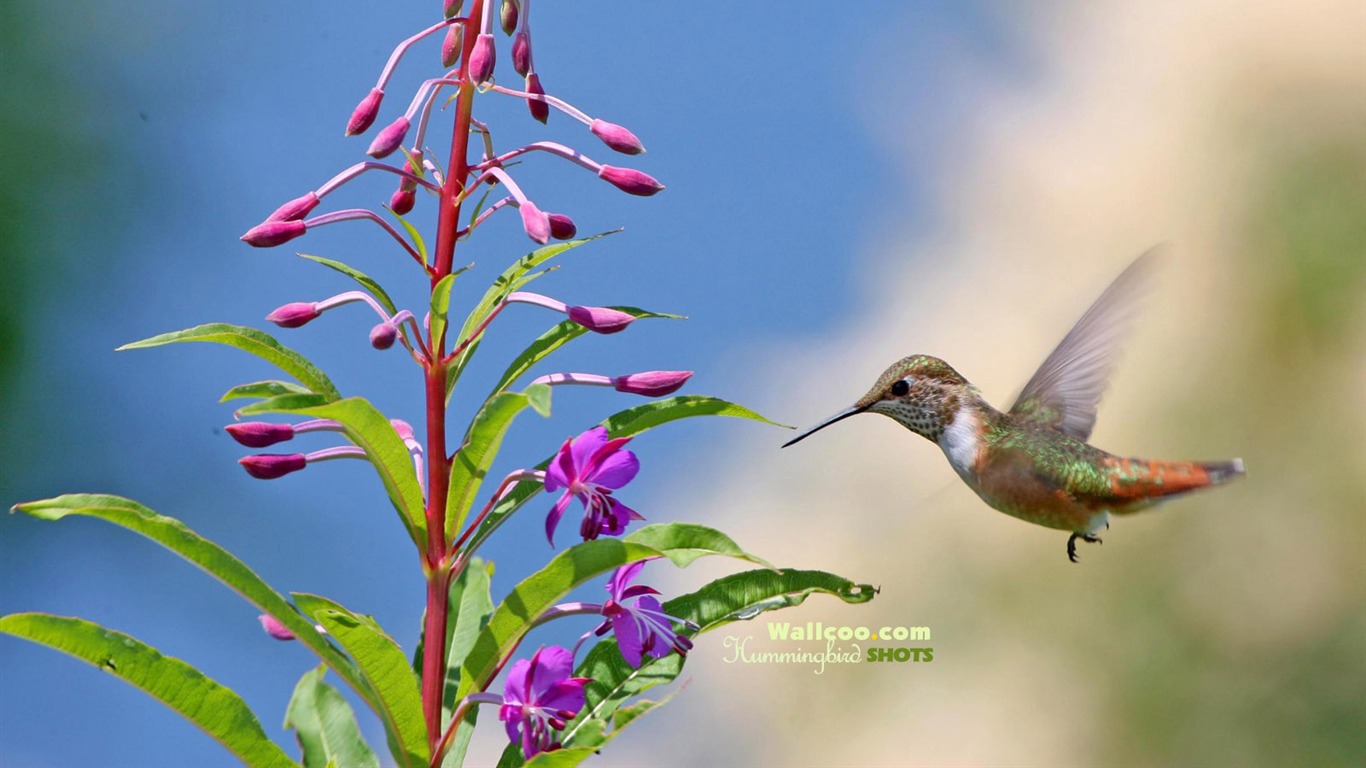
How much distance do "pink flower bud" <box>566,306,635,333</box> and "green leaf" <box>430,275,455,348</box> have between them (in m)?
0.11

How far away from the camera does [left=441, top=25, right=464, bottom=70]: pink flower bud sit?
1.25 meters

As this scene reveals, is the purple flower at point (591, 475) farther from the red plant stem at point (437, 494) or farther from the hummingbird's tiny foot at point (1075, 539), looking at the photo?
the hummingbird's tiny foot at point (1075, 539)

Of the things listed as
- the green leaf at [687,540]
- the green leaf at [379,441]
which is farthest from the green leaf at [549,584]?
the green leaf at [379,441]

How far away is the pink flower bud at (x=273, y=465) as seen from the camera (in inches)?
47.1

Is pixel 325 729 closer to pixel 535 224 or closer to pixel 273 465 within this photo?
pixel 273 465

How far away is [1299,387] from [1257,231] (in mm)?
648

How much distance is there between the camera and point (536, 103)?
1241 millimetres

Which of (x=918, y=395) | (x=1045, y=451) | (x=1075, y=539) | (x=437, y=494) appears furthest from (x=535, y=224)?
(x=1075, y=539)

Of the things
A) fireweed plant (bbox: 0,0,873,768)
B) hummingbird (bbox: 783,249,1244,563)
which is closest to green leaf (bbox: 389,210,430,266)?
fireweed plant (bbox: 0,0,873,768)

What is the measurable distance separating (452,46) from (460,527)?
1.56ft

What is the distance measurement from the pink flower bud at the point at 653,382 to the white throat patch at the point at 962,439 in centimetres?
78

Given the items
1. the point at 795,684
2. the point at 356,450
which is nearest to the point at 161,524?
the point at 356,450

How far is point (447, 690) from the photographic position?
119cm

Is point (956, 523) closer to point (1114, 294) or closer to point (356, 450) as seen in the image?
point (1114, 294)
